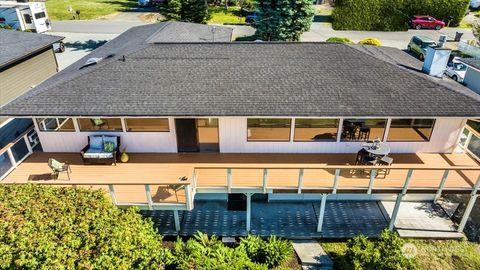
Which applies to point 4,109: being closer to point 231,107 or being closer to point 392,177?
point 231,107

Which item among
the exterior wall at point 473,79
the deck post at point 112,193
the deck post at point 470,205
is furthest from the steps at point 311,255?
the exterior wall at point 473,79

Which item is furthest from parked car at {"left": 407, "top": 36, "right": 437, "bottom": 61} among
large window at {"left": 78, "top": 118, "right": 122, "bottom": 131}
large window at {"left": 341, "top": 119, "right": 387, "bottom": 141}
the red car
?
large window at {"left": 78, "top": 118, "right": 122, "bottom": 131}

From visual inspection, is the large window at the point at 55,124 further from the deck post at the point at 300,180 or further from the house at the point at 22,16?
the house at the point at 22,16

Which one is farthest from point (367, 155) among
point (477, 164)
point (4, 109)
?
point (4, 109)

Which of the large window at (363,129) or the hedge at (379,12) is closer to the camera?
the large window at (363,129)

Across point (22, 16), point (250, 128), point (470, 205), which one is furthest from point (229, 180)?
point (22, 16)

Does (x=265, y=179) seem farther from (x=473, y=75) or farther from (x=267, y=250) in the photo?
(x=473, y=75)

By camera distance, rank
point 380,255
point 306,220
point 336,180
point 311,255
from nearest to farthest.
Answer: point 380,255 < point 336,180 < point 311,255 < point 306,220
